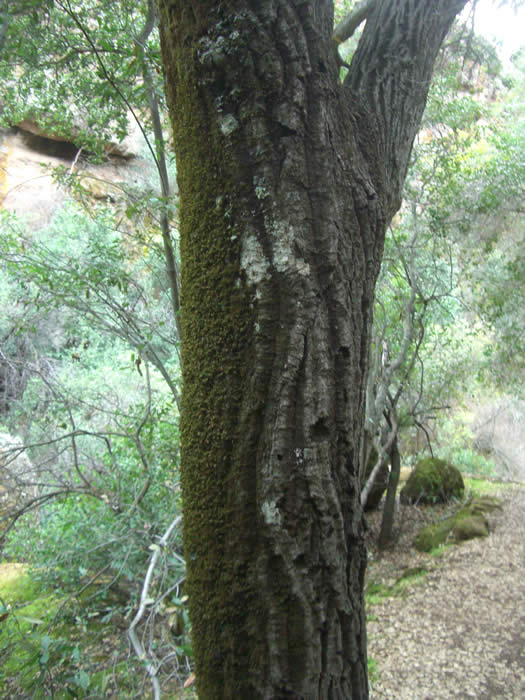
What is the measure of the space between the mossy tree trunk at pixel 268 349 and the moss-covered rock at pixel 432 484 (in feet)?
25.7

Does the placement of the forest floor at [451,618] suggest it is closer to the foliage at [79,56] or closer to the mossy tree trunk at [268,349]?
the mossy tree trunk at [268,349]

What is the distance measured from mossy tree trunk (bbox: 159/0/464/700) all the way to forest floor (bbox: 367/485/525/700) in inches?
121

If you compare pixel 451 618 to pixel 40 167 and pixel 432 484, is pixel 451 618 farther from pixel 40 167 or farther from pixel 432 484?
pixel 40 167

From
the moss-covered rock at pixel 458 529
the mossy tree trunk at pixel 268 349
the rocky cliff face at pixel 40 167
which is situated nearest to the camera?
the mossy tree trunk at pixel 268 349

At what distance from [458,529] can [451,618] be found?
2244mm

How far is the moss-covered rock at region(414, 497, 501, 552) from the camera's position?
659 cm

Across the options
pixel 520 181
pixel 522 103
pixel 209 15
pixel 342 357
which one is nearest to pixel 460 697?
pixel 342 357

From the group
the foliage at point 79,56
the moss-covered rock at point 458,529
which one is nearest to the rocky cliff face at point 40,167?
the foliage at point 79,56

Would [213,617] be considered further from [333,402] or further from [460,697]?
[460,697]

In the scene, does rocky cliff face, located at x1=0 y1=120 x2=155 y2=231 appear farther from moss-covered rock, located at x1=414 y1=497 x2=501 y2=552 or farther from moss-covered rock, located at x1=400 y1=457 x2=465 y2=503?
moss-covered rock, located at x1=414 y1=497 x2=501 y2=552

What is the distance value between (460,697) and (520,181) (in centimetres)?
680

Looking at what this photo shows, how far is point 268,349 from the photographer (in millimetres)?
1050

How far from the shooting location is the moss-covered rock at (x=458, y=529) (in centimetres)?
659

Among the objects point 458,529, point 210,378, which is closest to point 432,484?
point 458,529
